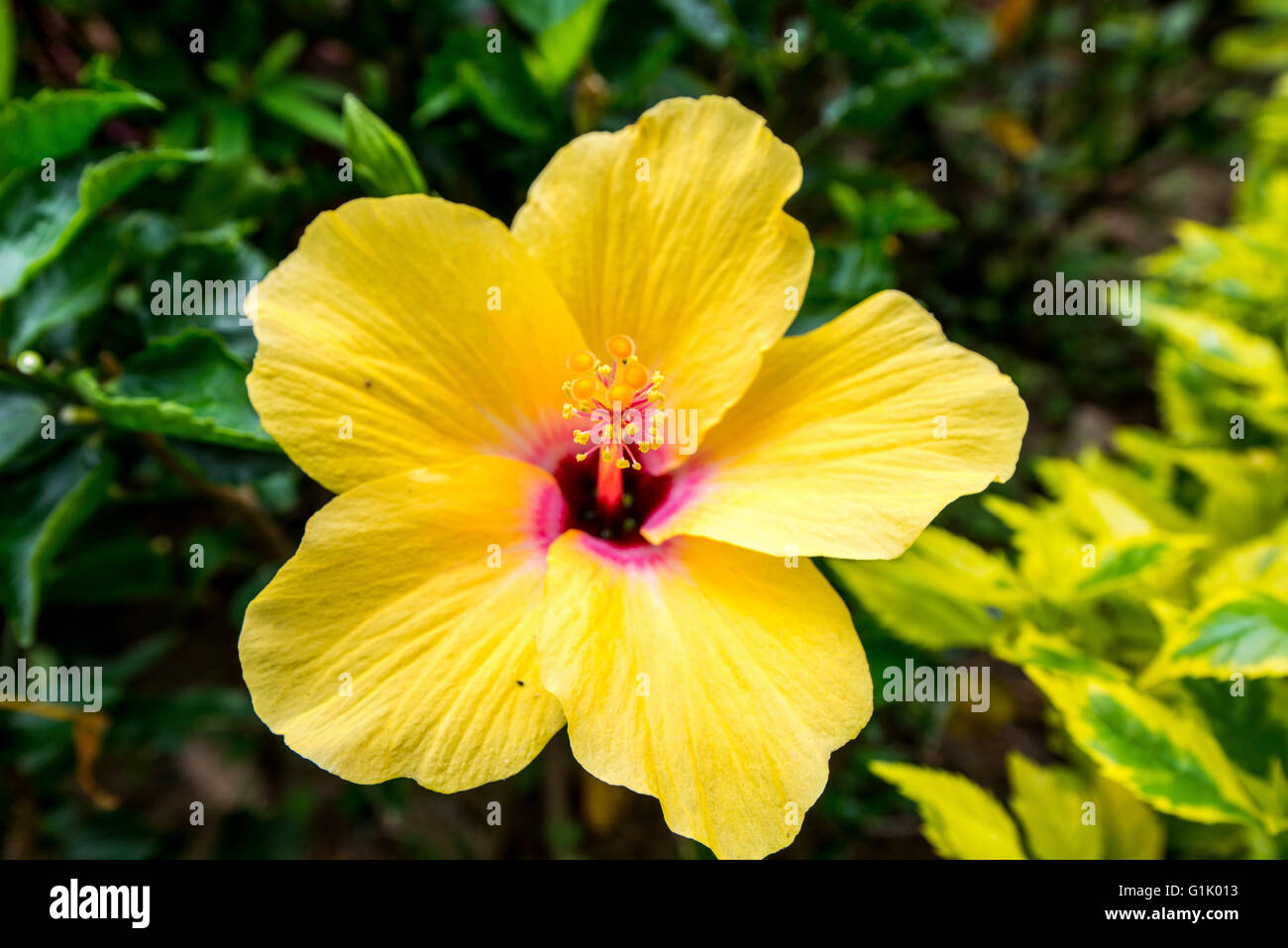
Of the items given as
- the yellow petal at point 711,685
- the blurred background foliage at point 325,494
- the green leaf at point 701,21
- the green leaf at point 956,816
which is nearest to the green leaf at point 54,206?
the blurred background foliage at point 325,494

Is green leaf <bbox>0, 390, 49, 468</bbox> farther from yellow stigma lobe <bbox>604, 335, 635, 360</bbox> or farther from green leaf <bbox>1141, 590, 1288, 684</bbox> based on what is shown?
green leaf <bbox>1141, 590, 1288, 684</bbox>

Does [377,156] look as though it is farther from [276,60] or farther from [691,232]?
[276,60]

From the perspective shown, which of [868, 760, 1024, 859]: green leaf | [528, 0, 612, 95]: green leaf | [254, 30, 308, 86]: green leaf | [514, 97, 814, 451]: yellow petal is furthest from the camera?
[254, 30, 308, 86]: green leaf

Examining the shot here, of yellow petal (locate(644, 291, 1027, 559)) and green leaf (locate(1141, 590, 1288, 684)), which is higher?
yellow petal (locate(644, 291, 1027, 559))

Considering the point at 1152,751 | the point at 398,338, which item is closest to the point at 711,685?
the point at 398,338

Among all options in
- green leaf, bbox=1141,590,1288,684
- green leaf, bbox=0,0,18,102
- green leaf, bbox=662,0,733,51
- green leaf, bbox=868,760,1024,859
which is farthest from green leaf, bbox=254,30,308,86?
green leaf, bbox=1141,590,1288,684
